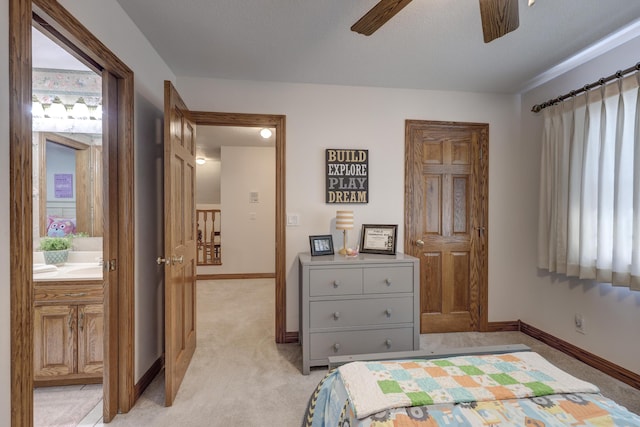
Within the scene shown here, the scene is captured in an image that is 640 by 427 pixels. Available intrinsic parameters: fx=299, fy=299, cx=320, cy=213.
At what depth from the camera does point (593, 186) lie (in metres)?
2.40

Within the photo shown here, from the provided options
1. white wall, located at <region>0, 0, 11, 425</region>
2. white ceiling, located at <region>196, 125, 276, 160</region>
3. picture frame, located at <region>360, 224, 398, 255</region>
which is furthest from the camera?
white ceiling, located at <region>196, 125, 276, 160</region>

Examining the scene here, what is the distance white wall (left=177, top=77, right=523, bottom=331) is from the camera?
114 inches

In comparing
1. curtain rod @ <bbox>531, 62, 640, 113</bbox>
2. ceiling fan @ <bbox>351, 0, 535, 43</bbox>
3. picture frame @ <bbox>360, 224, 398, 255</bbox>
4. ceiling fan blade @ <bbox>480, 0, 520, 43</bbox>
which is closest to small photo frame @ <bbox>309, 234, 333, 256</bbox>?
picture frame @ <bbox>360, 224, 398, 255</bbox>

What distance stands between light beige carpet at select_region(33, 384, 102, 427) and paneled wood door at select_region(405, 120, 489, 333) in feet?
9.23

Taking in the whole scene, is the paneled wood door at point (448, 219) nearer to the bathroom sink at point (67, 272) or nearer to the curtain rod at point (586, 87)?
the curtain rod at point (586, 87)

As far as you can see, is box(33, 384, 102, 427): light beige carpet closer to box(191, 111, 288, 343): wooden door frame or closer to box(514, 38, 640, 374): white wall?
box(191, 111, 288, 343): wooden door frame

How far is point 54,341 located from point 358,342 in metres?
2.19

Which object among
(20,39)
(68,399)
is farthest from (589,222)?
(68,399)

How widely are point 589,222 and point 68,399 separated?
407 centimetres

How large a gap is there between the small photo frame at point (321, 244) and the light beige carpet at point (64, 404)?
1.86 meters

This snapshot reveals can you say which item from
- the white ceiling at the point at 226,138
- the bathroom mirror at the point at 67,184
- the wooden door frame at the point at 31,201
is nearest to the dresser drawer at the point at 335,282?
the wooden door frame at the point at 31,201

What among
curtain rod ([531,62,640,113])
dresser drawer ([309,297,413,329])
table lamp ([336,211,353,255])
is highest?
curtain rod ([531,62,640,113])

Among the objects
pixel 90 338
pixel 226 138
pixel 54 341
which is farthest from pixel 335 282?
pixel 226 138

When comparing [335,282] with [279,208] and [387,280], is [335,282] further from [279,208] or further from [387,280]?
[279,208]
